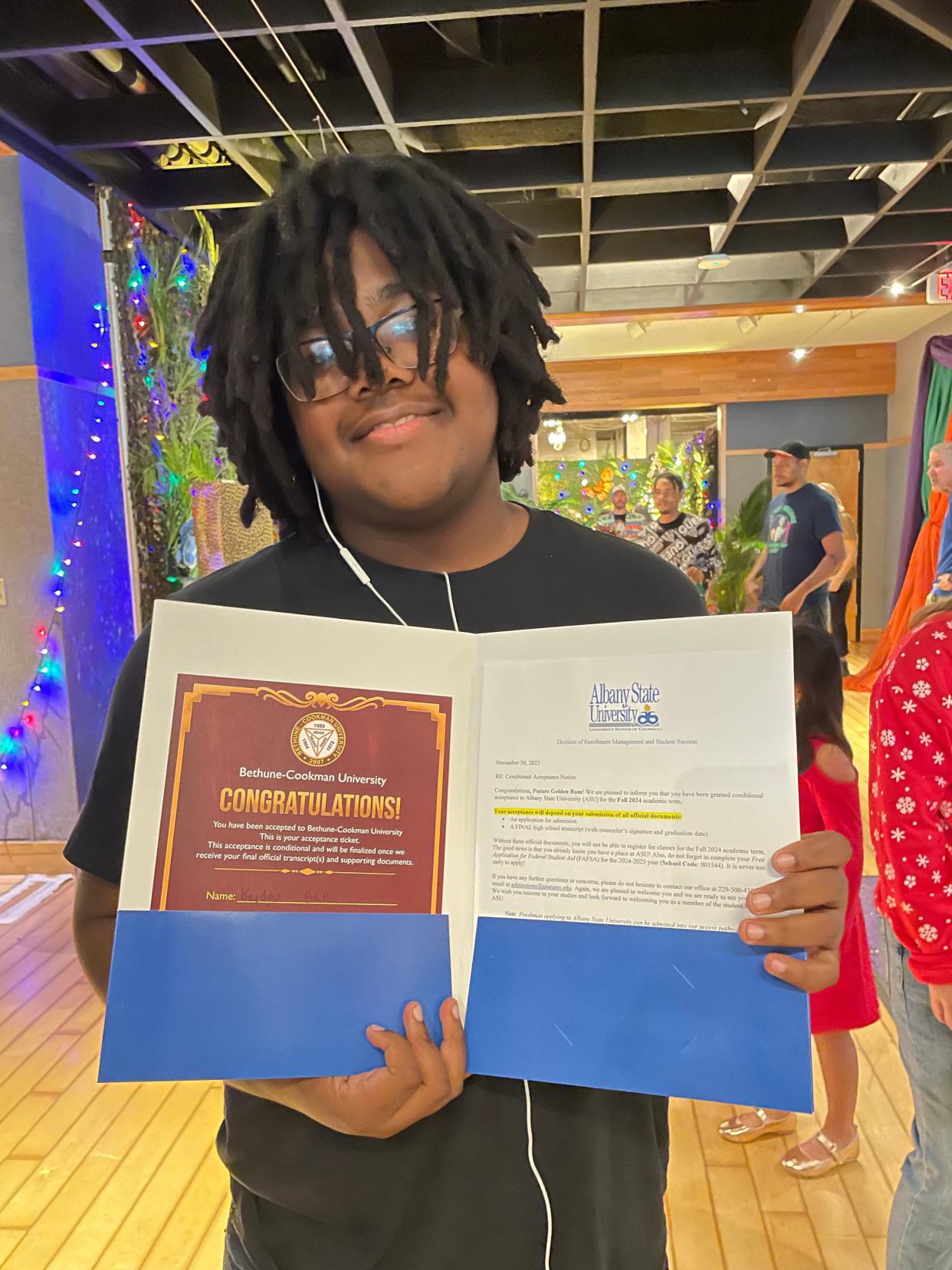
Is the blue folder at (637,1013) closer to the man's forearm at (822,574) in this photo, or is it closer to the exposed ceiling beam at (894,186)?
the man's forearm at (822,574)

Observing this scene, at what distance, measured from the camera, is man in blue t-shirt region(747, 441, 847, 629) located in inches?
194

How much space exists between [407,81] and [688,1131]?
3.99 metres

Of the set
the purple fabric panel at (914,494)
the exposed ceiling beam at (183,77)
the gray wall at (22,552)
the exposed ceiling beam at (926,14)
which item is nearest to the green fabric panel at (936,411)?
the purple fabric panel at (914,494)

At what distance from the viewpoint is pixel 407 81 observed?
3.64 m

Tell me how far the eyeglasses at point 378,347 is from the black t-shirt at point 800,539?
4515mm

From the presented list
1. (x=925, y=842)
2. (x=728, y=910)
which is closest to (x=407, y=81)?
(x=925, y=842)

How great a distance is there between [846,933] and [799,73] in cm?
338

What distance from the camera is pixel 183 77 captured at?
11.2ft

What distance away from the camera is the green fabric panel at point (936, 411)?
283 inches

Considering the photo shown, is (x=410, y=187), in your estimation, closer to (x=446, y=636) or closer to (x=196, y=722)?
(x=446, y=636)

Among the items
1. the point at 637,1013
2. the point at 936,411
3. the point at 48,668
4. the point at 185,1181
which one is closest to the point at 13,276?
the point at 48,668

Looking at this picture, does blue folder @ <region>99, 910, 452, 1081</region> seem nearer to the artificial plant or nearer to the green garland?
the green garland

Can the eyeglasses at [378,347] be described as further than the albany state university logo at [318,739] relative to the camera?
Yes

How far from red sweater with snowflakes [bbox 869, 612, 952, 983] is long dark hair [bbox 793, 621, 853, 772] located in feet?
1.69
